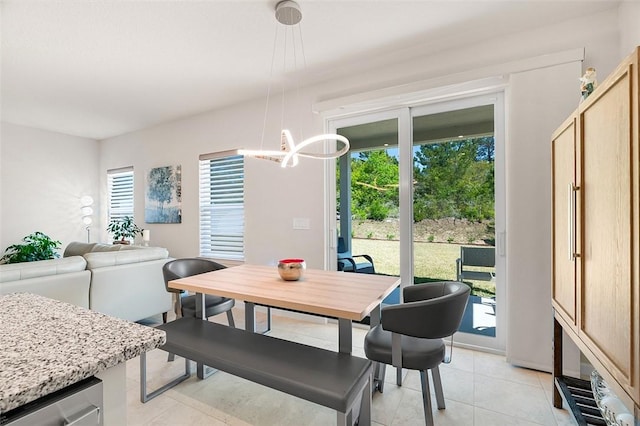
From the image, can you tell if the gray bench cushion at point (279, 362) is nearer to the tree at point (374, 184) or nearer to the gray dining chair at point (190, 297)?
the gray dining chair at point (190, 297)

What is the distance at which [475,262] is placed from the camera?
8.99 feet

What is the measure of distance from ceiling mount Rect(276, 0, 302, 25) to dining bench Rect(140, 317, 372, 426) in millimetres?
2175

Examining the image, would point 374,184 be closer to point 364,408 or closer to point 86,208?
point 364,408

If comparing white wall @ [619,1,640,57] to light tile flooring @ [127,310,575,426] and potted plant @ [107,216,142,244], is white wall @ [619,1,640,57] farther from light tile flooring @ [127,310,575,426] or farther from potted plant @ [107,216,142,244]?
potted plant @ [107,216,142,244]

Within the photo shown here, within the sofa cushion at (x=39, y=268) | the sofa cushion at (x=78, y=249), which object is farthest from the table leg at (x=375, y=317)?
the sofa cushion at (x=78, y=249)

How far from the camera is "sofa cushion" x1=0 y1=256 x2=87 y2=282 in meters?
2.26

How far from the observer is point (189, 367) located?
2.26 metres

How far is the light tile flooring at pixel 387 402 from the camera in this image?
1785mm

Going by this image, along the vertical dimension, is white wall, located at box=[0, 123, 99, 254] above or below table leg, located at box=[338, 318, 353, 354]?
above

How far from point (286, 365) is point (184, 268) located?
5.09 ft

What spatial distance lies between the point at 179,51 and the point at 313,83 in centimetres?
135

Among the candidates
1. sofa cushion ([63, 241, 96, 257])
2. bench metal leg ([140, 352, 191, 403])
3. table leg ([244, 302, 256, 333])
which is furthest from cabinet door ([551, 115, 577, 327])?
sofa cushion ([63, 241, 96, 257])

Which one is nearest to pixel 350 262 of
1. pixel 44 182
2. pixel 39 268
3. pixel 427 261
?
pixel 427 261

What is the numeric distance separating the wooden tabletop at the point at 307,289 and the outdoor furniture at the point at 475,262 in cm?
106
